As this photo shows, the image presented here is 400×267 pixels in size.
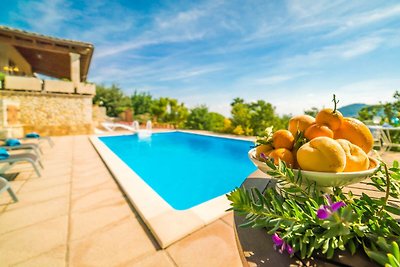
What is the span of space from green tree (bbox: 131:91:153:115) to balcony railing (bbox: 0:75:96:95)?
40.9ft

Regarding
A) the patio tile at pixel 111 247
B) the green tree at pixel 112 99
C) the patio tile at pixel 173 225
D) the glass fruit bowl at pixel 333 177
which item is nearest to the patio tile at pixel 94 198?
the patio tile at pixel 111 247

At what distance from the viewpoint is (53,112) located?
32.9 feet

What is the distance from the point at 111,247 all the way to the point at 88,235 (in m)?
0.38

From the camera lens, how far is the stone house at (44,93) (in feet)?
28.8

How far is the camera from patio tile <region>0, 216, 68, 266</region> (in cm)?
166

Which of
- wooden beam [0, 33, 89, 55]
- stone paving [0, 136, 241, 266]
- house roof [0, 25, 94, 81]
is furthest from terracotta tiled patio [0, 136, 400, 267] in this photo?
wooden beam [0, 33, 89, 55]

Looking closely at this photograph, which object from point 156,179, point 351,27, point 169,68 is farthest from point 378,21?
point 169,68

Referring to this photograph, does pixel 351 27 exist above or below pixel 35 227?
above

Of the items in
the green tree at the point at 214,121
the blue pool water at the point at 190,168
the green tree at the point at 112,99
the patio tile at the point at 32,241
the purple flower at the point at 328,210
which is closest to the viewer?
the purple flower at the point at 328,210

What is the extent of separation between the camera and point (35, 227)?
206cm

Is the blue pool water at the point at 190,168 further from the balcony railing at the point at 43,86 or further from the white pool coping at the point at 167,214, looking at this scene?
the balcony railing at the point at 43,86

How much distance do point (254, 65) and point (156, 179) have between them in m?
19.8

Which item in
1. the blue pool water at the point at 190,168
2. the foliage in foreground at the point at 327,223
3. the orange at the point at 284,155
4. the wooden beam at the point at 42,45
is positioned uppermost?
the wooden beam at the point at 42,45

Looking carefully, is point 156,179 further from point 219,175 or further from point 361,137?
point 361,137
